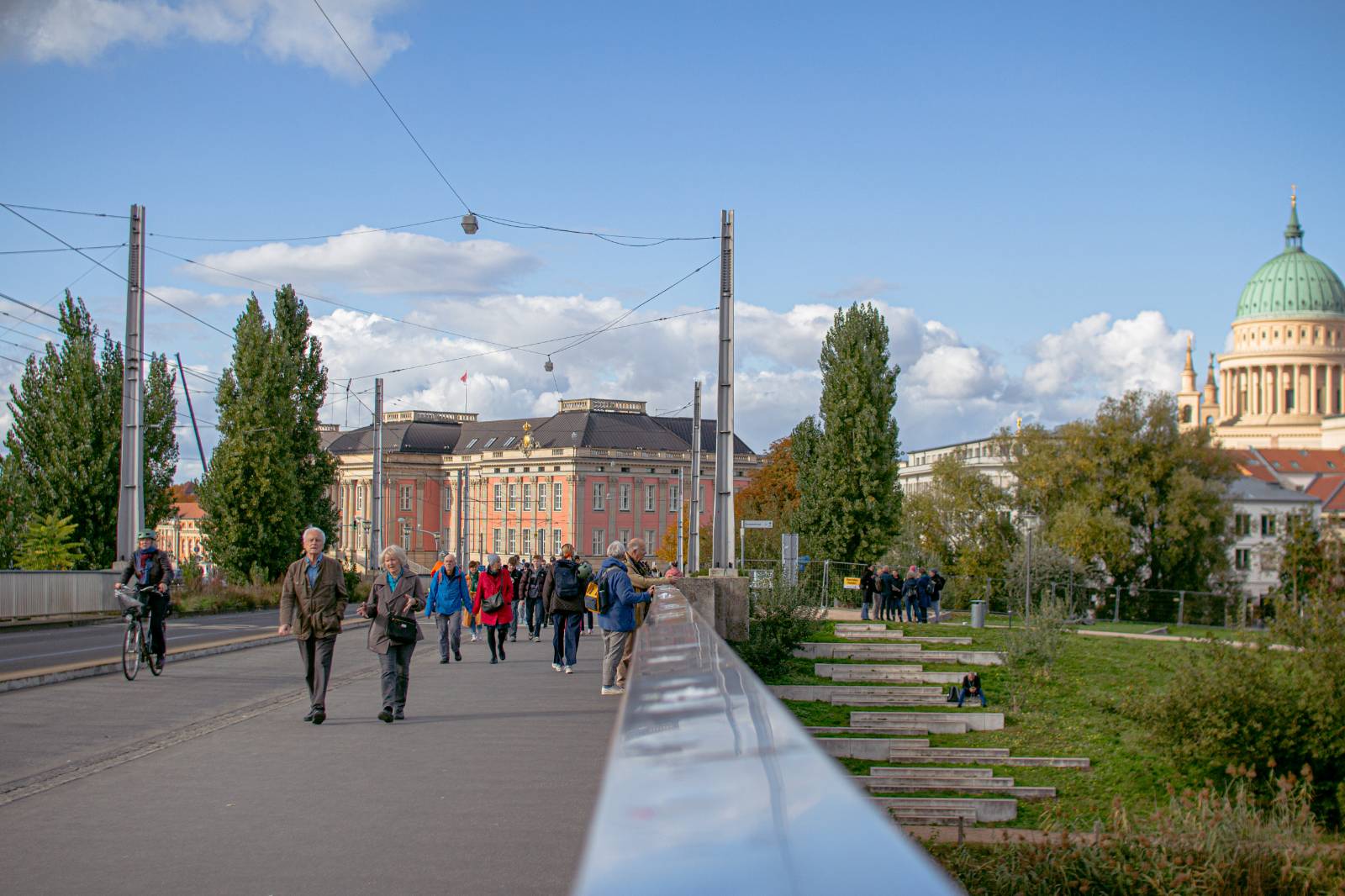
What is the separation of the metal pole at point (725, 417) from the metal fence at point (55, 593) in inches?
581

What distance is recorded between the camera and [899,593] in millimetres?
44188

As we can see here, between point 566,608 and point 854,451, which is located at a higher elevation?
point 854,451

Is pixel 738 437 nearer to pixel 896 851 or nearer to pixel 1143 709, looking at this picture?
pixel 1143 709

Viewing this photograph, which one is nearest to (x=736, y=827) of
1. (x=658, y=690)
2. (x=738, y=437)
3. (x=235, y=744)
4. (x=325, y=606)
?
(x=658, y=690)

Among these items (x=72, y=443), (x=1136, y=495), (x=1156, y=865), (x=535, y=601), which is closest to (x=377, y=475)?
(x=72, y=443)

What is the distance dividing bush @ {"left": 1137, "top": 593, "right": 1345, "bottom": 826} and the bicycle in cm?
1553

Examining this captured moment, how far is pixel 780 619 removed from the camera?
2631 cm

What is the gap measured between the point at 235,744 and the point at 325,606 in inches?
83.5

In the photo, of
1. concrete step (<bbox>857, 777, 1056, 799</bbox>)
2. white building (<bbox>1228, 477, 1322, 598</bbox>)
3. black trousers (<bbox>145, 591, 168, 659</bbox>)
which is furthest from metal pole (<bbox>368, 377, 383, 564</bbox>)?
white building (<bbox>1228, 477, 1322, 598</bbox>)

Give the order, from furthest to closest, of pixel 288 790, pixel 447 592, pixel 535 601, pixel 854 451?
pixel 854 451 → pixel 535 601 → pixel 447 592 → pixel 288 790

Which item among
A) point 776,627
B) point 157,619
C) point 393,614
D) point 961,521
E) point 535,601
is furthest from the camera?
point 961,521

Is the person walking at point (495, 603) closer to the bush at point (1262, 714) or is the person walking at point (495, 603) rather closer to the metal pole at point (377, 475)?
the bush at point (1262, 714)

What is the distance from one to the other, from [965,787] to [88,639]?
17960mm

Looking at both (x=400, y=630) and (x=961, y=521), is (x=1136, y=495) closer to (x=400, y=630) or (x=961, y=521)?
(x=961, y=521)
